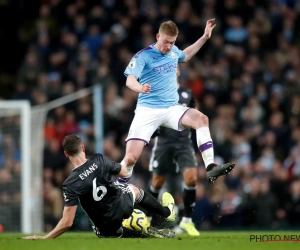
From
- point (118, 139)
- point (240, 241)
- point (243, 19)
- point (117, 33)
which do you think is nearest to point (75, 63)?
point (117, 33)

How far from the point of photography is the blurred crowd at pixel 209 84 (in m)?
15.8

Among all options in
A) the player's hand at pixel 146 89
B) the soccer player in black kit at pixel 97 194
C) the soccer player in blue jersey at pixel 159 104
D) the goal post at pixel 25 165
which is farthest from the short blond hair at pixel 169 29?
the goal post at pixel 25 165

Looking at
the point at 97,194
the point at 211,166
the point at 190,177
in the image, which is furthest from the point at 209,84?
the point at 97,194

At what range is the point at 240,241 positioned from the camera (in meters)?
9.27

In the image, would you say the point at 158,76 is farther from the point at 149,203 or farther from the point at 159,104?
the point at 149,203

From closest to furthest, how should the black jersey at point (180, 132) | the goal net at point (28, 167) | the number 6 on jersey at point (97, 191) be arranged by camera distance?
the number 6 on jersey at point (97, 191) → the black jersey at point (180, 132) → the goal net at point (28, 167)

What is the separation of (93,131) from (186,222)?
19.5 ft

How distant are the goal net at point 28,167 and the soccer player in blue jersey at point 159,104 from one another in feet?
14.7

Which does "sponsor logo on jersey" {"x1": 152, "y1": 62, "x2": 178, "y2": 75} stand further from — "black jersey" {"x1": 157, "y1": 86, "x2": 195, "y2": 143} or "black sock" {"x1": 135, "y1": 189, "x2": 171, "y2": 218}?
"black sock" {"x1": 135, "y1": 189, "x2": 171, "y2": 218}

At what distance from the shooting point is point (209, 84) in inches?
716

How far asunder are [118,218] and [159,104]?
1.84 meters

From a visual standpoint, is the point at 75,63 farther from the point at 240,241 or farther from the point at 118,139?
the point at 240,241

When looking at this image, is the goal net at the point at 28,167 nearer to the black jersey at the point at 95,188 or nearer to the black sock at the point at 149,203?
the black sock at the point at 149,203

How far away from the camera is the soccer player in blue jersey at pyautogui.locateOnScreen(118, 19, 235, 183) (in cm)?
1029
